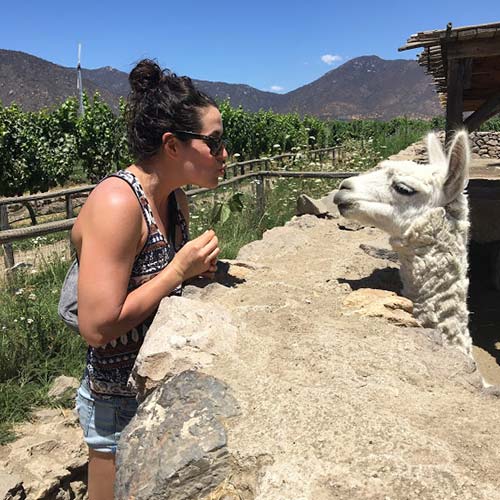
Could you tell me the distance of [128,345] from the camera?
1.78 m

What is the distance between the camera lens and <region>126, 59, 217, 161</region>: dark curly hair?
1.67 m

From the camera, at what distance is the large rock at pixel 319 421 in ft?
3.84

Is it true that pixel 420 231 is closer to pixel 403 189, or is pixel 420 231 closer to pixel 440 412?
pixel 403 189

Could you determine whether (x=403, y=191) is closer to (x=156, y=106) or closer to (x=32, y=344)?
(x=156, y=106)

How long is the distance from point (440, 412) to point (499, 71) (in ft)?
19.7

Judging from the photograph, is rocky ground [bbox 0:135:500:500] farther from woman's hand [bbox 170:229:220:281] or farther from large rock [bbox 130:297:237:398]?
woman's hand [bbox 170:229:220:281]

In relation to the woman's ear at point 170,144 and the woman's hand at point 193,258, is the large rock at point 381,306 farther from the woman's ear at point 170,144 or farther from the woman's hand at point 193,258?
the woman's ear at point 170,144

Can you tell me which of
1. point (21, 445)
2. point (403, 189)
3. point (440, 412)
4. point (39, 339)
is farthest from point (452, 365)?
point (39, 339)

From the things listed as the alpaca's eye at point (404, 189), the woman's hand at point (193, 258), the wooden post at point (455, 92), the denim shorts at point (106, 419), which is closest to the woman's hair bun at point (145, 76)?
the woman's hand at point (193, 258)

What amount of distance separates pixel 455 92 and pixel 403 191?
11.4ft

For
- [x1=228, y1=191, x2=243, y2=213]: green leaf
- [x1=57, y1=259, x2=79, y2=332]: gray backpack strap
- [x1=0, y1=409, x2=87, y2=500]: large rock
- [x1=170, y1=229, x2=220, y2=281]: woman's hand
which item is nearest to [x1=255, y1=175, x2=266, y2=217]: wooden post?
[x1=228, y1=191, x2=243, y2=213]: green leaf

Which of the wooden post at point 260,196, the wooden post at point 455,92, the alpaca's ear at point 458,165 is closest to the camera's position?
the alpaca's ear at point 458,165

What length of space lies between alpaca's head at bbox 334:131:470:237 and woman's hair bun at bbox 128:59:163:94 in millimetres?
1290

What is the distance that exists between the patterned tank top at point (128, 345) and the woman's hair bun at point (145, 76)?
317 millimetres
